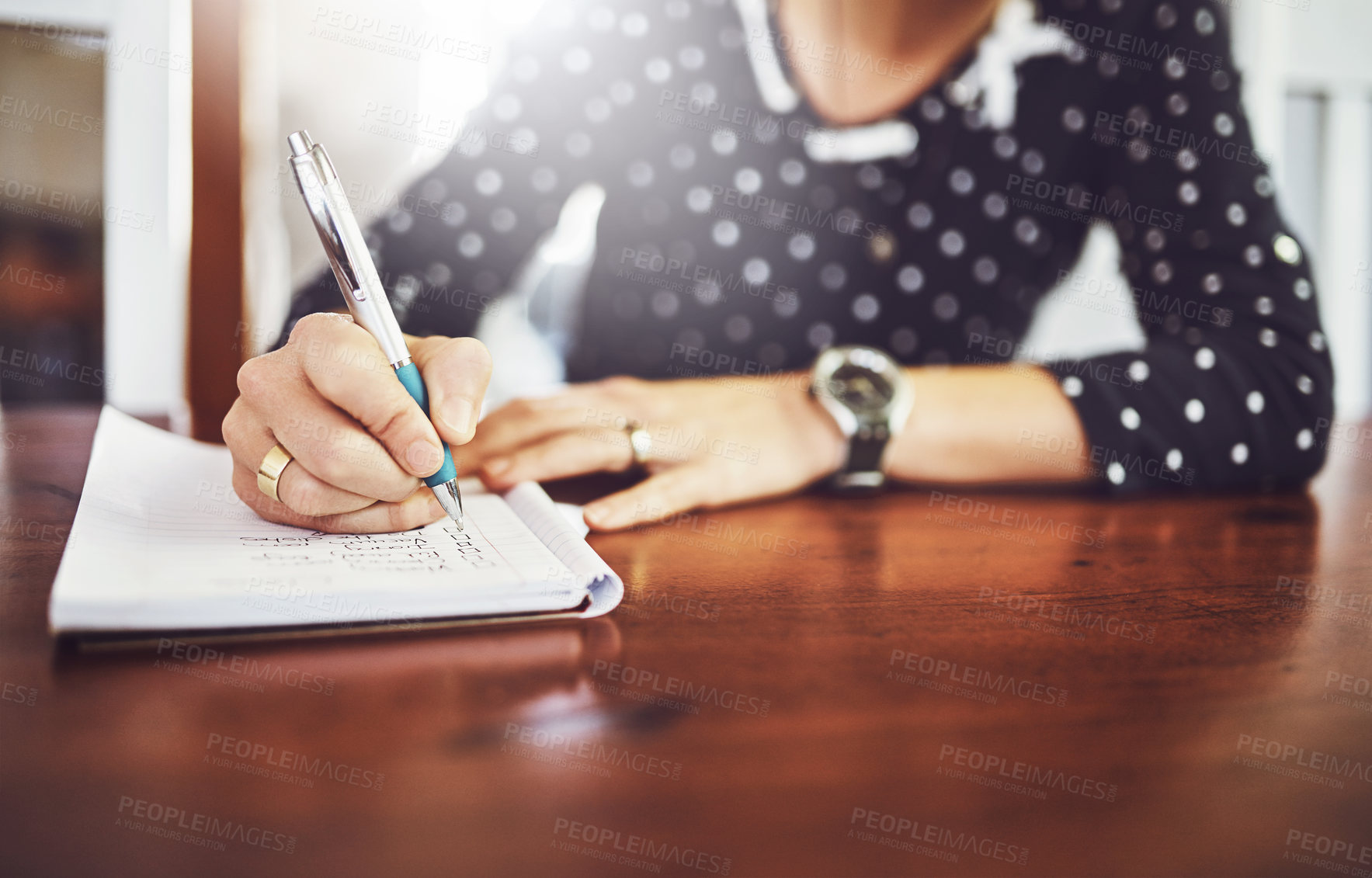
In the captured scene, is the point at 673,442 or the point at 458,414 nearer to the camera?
the point at 458,414

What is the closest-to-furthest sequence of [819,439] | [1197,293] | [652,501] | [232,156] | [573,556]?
[573,556] < [652,501] < [819,439] < [1197,293] < [232,156]

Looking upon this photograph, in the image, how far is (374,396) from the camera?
424 millimetres

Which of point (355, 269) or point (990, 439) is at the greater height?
point (355, 269)

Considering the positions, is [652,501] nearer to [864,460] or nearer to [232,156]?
[864,460]

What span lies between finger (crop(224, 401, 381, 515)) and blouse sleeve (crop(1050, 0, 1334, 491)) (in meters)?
0.59

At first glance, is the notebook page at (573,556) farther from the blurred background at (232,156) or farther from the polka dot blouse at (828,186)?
the blurred background at (232,156)

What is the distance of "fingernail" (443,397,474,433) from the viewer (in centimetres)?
44

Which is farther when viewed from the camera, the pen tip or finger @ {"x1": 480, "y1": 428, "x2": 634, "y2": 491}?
finger @ {"x1": 480, "y1": 428, "x2": 634, "y2": 491}

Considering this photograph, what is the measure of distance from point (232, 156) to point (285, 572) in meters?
1.99

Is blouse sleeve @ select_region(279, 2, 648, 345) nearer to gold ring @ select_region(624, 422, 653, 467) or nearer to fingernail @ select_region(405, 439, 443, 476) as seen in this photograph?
gold ring @ select_region(624, 422, 653, 467)

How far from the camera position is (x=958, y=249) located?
1.08 metres

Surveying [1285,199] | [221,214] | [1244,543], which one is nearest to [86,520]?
[1244,543]

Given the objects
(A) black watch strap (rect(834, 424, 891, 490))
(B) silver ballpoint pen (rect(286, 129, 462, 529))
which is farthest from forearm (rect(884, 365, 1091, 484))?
(B) silver ballpoint pen (rect(286, 129, 462, 529))

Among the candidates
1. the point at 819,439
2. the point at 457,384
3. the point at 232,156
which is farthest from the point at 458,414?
the point at 232,156
